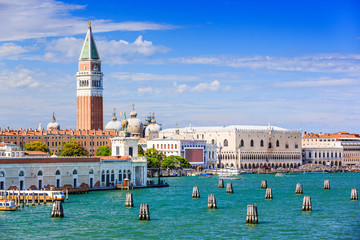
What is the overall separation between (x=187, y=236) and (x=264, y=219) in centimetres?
608

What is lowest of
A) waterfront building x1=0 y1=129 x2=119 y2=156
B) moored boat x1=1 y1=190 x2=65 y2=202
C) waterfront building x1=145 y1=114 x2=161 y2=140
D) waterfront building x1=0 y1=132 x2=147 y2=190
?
moored boat x1=1 y1=190 x2=65 y2=202

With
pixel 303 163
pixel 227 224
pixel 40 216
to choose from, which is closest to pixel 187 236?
pixel 227 224

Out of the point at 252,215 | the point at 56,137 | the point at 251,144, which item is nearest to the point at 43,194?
the point at 252,215

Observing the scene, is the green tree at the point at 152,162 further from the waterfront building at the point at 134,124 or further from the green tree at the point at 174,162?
the waterfront building at the point at 134,124

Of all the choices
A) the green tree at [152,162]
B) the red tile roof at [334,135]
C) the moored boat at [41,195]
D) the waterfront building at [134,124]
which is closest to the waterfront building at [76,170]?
the moored boat at [41,195]

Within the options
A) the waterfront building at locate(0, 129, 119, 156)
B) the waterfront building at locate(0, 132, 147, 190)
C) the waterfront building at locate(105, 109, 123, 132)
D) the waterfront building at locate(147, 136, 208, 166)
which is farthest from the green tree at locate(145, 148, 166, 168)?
the waterfront building at locate(0, 132, 147, 190)

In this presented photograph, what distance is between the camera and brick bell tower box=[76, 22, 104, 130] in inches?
4013

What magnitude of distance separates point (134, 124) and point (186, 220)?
78.6 meters

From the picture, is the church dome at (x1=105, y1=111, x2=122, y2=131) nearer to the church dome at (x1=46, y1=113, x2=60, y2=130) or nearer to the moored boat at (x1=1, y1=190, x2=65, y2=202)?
the church dome at (x1=46, y1=113, x2=60, y2=130)

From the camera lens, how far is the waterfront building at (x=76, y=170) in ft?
161

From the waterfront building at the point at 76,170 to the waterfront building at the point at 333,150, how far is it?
68.6 m

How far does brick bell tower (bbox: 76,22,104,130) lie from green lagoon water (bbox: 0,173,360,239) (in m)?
53.7

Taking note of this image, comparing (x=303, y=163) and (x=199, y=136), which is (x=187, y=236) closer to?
(x=199, y=136)

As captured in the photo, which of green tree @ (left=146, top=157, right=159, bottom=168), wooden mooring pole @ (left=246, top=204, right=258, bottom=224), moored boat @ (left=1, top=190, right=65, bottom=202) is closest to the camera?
wooden mooring pole @ (left=246, top=204, right=258, bottom=224)
